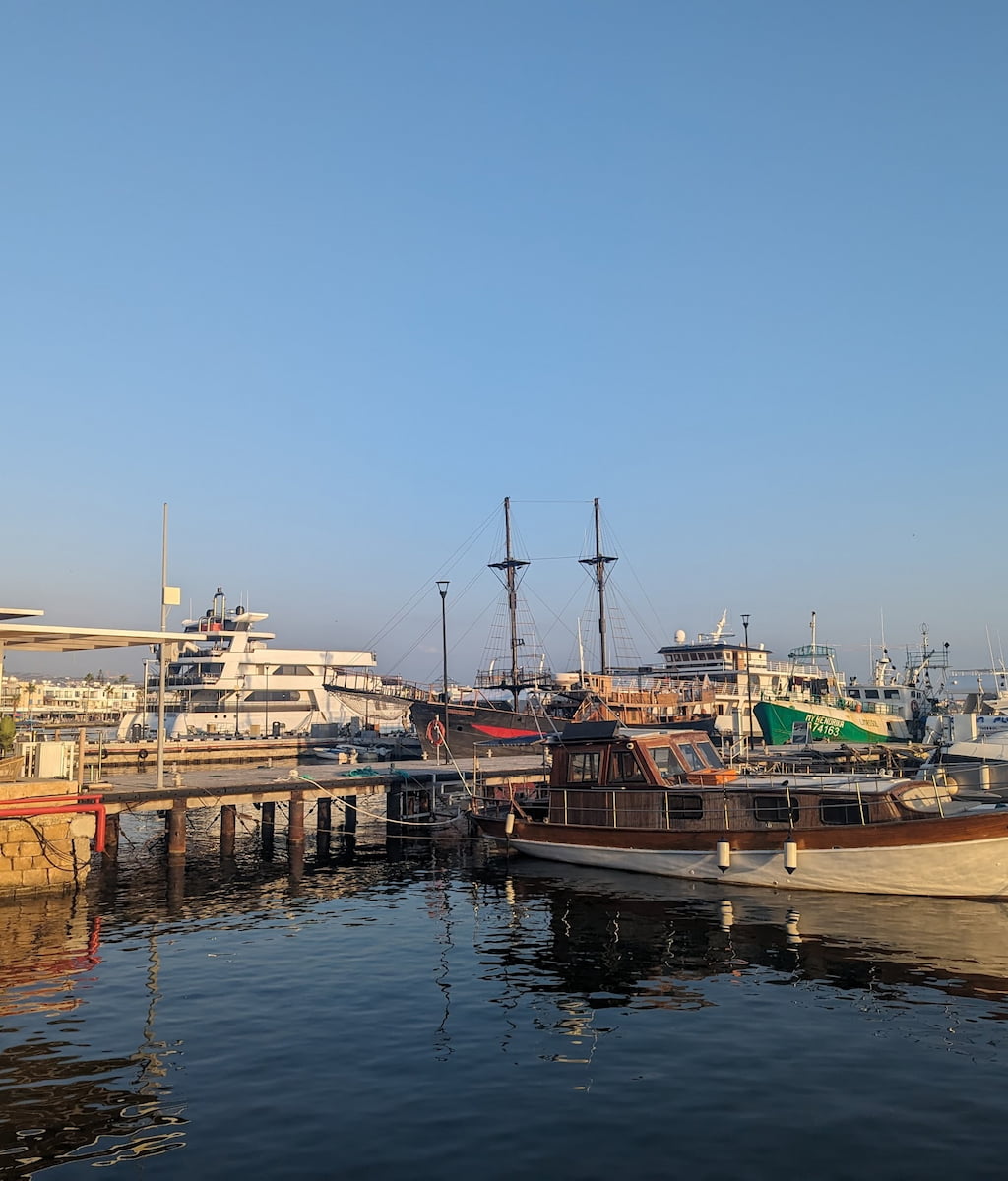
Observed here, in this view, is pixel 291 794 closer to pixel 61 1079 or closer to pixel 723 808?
pixel 723 808

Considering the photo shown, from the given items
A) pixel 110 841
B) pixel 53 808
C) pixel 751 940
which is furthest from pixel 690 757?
pixel 110 841

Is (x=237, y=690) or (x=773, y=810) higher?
(x=237, y=690)

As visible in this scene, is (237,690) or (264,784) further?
(237,690)

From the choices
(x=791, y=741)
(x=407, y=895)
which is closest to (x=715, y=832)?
(x=407, y=895)

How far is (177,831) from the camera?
27953 mm

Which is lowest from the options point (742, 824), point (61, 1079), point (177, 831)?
point (61, 1079)

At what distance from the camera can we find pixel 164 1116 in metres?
10.7

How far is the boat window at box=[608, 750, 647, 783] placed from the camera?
2639cm

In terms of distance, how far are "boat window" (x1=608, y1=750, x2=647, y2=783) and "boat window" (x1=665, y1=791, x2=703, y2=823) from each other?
1208mm

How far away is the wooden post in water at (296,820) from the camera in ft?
96.3

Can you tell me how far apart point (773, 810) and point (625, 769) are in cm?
472

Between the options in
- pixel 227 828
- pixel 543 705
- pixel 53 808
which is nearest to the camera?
pixel 53 808

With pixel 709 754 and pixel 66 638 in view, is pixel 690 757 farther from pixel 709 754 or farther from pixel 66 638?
pixel 66 638

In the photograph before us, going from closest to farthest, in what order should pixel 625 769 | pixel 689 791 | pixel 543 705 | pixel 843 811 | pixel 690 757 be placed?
pixel 843 811, pixel 689 791, pixel 625 769, pixel 690 757, pixel 543 705
